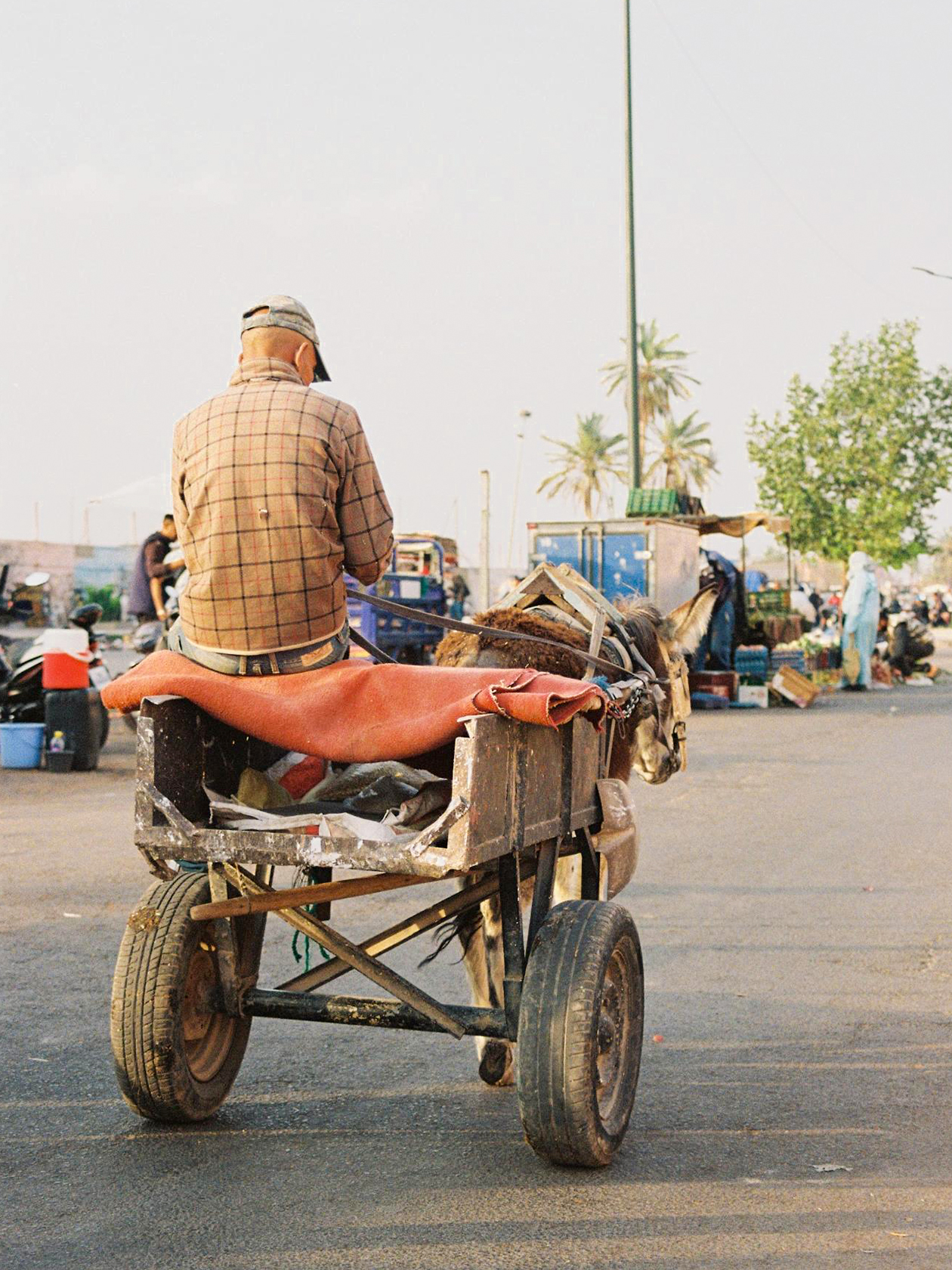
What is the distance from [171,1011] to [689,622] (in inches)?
126

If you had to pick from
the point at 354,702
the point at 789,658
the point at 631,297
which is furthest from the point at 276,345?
the point at 631,297

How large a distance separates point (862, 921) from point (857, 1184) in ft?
10.8

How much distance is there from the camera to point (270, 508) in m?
3.89

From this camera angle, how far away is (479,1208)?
3594 millimetres

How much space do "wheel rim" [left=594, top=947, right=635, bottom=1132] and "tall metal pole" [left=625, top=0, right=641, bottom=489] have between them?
59.7 feet

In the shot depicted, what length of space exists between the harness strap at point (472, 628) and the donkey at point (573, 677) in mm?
41

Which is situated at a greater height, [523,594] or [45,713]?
[523,594]

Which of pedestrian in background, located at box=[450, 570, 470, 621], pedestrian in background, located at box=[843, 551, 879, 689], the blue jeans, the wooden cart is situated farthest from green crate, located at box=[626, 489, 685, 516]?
the blue jeans

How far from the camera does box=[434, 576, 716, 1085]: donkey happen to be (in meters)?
4.67

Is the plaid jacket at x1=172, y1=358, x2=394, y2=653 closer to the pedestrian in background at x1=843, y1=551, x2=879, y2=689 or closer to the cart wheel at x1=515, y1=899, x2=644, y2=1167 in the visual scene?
the cart wheel at x1=515, y1=899, x2=644, y2=1167

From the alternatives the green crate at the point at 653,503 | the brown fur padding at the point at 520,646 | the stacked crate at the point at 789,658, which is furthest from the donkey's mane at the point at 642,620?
the stacked crate at the point at 789,658

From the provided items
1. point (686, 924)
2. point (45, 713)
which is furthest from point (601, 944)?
point (45, 713)

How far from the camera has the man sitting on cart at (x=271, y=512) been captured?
3.89 metres

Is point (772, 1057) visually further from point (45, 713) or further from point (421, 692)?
point (45, 713)
